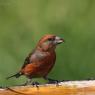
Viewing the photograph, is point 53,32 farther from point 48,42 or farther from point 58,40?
point 58,40

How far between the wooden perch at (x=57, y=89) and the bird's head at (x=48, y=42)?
3.63 ft

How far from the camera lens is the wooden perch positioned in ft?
11.7

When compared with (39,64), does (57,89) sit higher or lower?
lower

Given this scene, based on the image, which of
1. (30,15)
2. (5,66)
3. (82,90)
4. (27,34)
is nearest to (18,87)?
(82,90)

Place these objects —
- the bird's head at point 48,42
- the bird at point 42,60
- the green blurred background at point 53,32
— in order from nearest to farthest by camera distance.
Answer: the bird's head at point 48,42, the bird at point 42,60, the green blurred background at point 53,32

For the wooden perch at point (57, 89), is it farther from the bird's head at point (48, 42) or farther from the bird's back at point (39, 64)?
the bird's back at point (39, 64)

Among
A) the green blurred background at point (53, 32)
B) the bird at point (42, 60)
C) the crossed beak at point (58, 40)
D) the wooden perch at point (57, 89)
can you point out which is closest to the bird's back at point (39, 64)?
the bird at point (42, 60)

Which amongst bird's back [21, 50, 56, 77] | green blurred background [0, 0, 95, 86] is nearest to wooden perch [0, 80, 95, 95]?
bird's back [21, 50, 56, 77]

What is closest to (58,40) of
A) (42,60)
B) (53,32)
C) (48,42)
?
(48,42)

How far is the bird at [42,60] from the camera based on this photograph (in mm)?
5062

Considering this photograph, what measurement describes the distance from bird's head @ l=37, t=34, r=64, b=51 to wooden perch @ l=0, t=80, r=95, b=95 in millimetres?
1106

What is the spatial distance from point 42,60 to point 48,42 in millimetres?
269

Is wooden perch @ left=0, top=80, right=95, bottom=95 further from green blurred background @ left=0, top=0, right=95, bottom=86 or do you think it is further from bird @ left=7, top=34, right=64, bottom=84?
green blurred background @ left=0, top=0, right=95, bottom=86

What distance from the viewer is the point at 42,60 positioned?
208 inches
